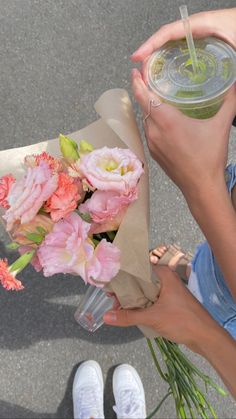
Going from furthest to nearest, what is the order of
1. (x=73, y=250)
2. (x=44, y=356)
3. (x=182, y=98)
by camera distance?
(x=44, y=356)
(x=182, y=98)
(x=73, y=250)

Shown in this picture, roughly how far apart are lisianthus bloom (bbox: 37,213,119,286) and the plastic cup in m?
0.47

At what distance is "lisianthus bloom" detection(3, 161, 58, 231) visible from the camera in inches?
26.8

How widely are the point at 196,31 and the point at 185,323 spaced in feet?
2.02

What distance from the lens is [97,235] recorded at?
2.60 ft

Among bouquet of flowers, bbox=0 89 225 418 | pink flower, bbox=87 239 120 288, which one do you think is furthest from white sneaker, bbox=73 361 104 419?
pink flower, bbox=87 239 120 288

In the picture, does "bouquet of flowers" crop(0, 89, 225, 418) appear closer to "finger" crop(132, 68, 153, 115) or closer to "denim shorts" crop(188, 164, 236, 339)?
"finger" crop(132, 68, 153, 115)

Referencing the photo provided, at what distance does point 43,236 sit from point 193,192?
33 cm

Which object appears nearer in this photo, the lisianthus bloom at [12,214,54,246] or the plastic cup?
the lisianthus bloom at [12,214,54,246]

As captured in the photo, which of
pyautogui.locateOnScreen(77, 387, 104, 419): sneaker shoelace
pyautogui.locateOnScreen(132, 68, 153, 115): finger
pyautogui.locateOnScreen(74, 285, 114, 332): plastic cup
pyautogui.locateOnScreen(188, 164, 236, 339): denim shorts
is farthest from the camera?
pyautogui.locateOnScreen(77, 387, 104, 419): sneaker shoelace

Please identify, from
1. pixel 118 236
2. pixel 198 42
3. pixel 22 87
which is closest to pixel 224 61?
pixel 198 42

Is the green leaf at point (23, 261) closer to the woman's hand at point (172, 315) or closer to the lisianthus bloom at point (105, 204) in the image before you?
the lisianthus bloom at point (105, 204)

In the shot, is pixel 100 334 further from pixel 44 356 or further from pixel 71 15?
pixel 71 15

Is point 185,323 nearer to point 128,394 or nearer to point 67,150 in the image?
point 67,150

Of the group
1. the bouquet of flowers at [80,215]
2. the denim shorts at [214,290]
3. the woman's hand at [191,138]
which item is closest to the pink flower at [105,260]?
the bouquet of flowers at [80,215]
